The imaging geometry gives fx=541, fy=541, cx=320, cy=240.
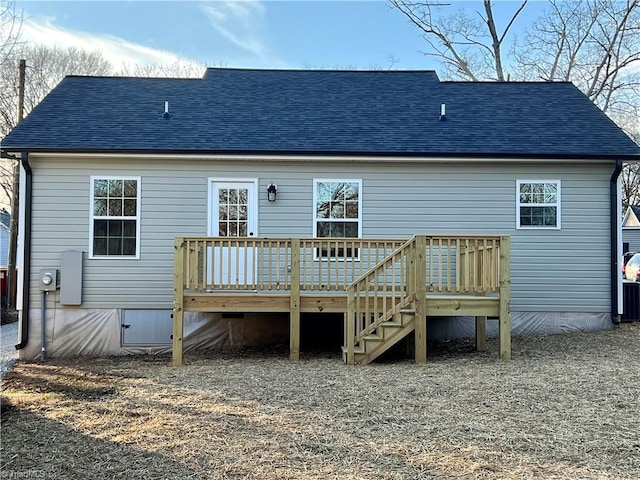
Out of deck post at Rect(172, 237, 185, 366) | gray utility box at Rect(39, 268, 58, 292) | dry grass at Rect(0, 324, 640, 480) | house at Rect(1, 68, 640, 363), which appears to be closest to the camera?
dry grass at Rect(0, 324, 640, 480)

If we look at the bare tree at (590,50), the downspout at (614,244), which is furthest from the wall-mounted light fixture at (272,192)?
the bare tree at (590,50)

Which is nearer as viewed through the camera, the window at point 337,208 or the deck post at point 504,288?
the deck post at point 504,288

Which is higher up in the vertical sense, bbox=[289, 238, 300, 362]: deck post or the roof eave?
the roof eave

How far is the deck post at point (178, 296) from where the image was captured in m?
7.34

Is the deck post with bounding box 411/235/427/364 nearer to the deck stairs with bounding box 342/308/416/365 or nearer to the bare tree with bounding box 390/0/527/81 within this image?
the deck stairs with bounding box 342/308/416/365

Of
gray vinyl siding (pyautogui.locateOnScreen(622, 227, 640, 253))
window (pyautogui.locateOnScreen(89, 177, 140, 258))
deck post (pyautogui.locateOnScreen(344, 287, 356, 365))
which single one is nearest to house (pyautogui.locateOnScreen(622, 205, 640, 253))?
gray vinyl siding (pyautogui.locateOnScreen(622, 227, 640, 253))

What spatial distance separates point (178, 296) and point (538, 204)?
6.07 metres

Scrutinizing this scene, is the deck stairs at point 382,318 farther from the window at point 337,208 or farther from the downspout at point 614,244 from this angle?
the downspout at point 614,244

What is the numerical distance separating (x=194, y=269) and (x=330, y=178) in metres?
2.91

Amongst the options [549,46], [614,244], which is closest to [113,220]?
[614,244]

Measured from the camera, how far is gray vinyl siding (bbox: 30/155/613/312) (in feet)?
29.4

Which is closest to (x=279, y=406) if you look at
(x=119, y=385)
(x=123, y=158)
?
(x=119, y=385)

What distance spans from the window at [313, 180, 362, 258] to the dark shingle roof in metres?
0.63

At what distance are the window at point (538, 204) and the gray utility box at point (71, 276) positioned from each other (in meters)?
7.33
